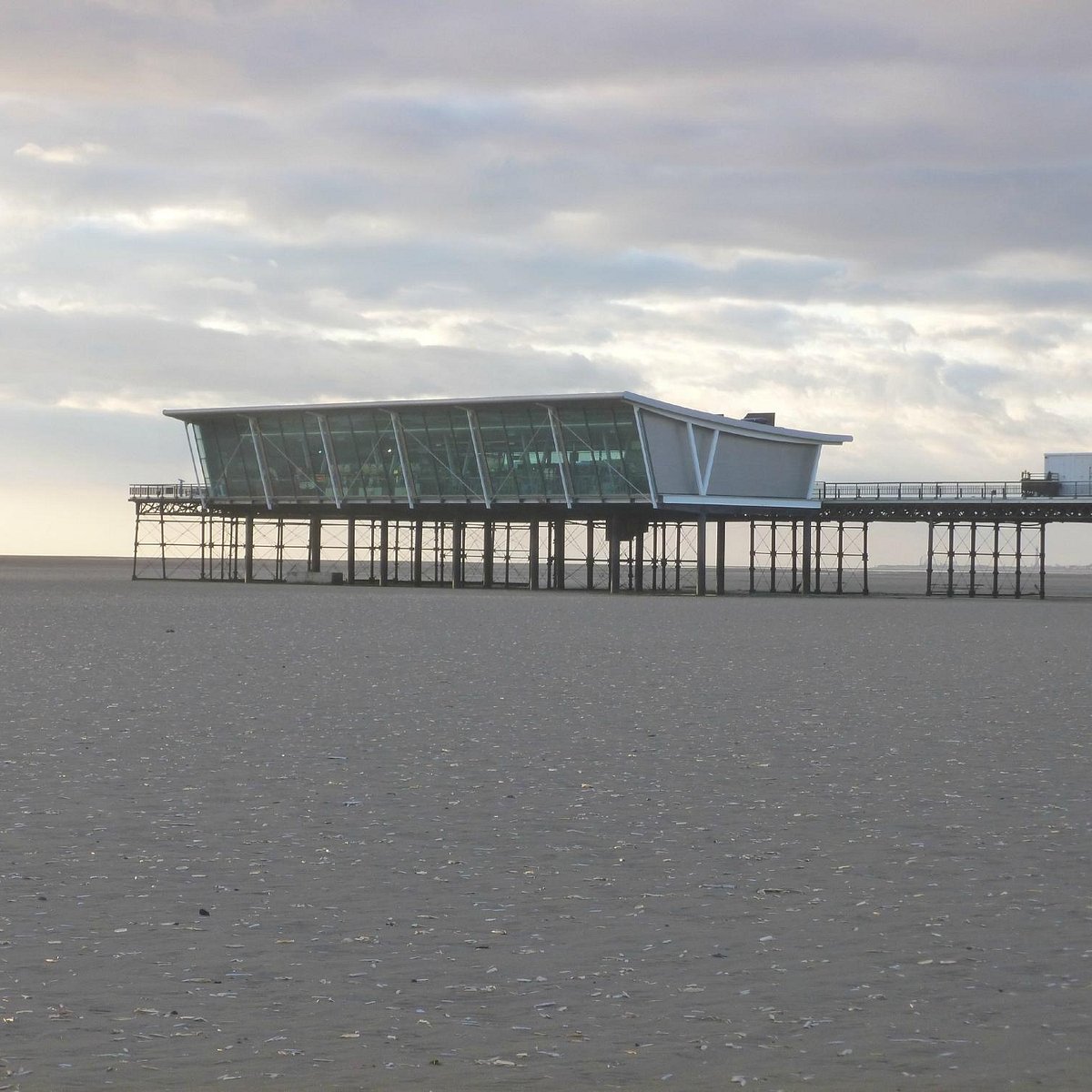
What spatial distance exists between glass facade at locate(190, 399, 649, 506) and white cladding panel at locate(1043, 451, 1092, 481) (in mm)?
24018

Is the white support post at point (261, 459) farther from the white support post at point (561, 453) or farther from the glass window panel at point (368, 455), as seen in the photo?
the white support post at point (561, 453)

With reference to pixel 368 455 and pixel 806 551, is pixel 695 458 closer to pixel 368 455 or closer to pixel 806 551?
pixel 806 551

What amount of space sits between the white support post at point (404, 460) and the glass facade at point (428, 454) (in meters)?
0.05

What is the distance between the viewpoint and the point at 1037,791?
1616 cm

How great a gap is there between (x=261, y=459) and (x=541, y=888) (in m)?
86.6

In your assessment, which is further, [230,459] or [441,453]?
[230,459]

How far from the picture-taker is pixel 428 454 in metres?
88.5

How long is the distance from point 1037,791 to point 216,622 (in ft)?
123

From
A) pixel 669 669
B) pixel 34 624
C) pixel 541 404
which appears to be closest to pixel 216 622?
pixel 34 624

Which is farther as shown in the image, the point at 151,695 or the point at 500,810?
the point at 151,695

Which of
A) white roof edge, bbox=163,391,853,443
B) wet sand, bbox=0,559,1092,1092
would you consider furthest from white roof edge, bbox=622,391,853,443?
wet sand, bbox=0,559,1092,1092

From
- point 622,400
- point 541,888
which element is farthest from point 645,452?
point 541,888

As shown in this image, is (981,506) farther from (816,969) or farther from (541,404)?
(816,969)

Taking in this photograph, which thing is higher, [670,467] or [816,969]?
[670,467]
